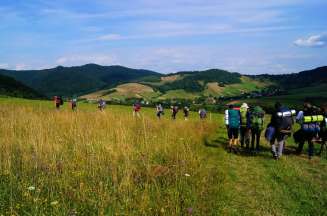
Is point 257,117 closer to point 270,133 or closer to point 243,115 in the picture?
point 243,115

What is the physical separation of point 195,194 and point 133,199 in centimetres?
152

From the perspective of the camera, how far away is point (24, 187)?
7.77 metres

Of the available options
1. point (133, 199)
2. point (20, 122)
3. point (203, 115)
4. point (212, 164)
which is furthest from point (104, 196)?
point (203, 115)

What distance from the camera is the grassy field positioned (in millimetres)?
7309

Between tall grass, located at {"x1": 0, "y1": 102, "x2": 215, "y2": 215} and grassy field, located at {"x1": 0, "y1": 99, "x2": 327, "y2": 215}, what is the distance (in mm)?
19

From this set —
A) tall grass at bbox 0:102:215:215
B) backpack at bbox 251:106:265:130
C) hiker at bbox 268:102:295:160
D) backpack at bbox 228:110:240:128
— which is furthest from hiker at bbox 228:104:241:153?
tall grass at bbox 0:102:215:215

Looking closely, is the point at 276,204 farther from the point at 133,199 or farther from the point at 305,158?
the point at 305,158

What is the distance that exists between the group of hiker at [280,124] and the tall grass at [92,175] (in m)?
4.55

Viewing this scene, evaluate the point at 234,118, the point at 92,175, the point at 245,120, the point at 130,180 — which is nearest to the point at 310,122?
the point at 245,120

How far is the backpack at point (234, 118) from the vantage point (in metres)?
16.5

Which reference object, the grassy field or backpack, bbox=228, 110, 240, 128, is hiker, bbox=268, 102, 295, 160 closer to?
the grassy field

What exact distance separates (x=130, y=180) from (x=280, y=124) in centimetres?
839

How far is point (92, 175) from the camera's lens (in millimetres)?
8758

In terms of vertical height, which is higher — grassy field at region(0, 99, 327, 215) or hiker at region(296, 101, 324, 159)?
hiker at region(296, 101, 324, 159)
